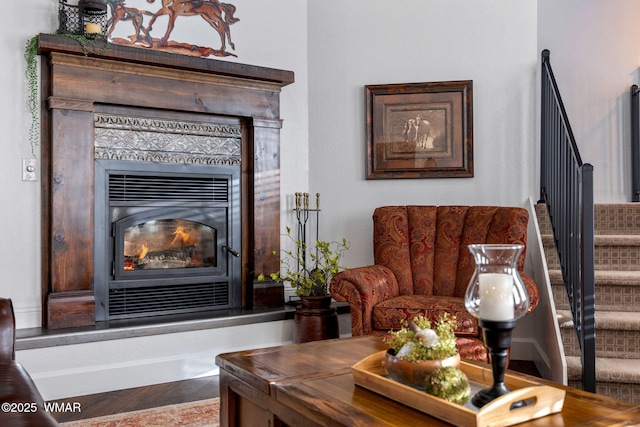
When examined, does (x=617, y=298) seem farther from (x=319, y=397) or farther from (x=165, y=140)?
(x=165, y=140)

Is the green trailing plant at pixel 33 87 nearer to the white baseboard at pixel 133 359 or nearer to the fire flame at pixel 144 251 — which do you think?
the fire flame at pixel 144 251

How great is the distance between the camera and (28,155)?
11.3 ft

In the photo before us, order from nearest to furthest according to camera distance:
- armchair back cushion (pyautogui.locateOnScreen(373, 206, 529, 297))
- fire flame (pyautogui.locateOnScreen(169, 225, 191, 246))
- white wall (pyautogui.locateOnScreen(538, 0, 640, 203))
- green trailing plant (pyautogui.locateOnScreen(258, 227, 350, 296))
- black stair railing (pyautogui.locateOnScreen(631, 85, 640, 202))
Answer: armchair back cushion (pyautogui.locateOnScreen(373, 206, 529, 297))
fire flame (pyautogui.locateOnScreen(169, 225, 191, 246))
green trailing plant (pyautogui.locateOnScreen(258, 227, 350, 296))
black stair railing (pyautogui.locateOnScreen(631, 85, 640, 202))
white wall (pyautogui.locateOnScreen(538, 0, 640, 203))

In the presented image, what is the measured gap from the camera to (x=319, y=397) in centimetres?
163

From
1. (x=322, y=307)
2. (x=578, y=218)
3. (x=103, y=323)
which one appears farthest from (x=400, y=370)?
(x=103, y=323)

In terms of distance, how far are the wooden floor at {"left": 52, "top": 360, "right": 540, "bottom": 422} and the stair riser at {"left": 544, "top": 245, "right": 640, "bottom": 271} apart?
240cm

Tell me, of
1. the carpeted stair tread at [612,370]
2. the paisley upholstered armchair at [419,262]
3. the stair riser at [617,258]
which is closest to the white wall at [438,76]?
the paisley upholstered armchair at [419,262]

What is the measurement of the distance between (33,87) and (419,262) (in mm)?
2607

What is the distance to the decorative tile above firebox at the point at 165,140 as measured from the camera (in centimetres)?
368

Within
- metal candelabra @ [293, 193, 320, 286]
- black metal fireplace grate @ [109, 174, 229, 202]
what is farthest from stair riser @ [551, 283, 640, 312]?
black metal fireplace grate @ [109, 174, 229, 202]

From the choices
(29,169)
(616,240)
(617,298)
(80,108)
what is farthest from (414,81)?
(29,169)

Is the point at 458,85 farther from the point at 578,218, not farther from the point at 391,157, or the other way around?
the point at 578,218

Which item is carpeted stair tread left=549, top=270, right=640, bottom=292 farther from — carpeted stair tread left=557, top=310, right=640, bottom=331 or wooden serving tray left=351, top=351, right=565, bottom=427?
wooden serving tray left=351, top=351, right=565, bottom=427

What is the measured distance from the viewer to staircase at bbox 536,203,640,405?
2.72 meters
